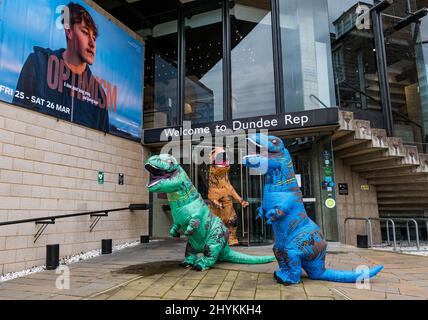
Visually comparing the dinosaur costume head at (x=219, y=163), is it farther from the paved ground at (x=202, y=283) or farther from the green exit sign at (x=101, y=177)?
the green exit sign at (x=101, y=177)

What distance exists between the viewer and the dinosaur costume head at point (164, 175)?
14.4 feet

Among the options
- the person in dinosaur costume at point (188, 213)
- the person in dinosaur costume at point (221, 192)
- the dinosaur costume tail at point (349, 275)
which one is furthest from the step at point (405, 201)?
the person in dinosaur costume at point (188, 213)

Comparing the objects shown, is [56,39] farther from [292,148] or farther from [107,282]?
[292,148]

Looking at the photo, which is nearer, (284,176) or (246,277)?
(284,176)

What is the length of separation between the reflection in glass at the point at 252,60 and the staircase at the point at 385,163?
199 cm

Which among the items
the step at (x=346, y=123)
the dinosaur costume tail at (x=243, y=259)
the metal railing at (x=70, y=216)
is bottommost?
the dinosaur costume tail at (x=243, y=259)

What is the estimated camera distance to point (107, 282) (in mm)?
4051

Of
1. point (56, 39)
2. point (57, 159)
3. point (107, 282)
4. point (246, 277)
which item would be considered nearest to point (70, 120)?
point (57, 159)

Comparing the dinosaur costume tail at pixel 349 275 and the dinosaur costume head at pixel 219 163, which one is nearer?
the dinosaur costume tail at pixel 349 275

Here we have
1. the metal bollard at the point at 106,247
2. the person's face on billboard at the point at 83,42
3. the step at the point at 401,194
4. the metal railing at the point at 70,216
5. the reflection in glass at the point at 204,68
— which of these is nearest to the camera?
the metal railing at the point at 70,216

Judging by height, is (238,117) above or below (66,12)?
below

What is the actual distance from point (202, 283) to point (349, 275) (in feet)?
5.64

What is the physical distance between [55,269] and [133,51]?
6043 millimetres

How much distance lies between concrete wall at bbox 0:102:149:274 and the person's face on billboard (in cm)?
160
